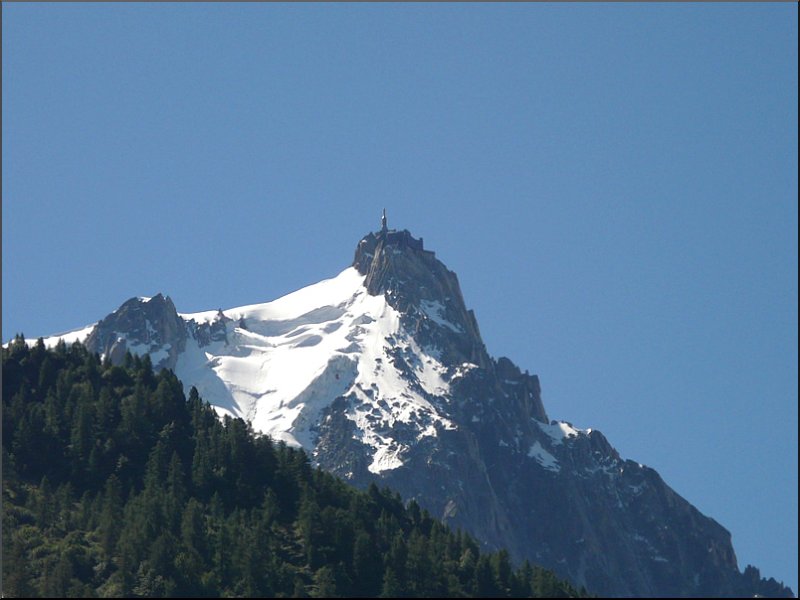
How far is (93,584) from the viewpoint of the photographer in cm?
17762

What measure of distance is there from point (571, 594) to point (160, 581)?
4015cm

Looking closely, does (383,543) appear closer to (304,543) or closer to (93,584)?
(304,543)

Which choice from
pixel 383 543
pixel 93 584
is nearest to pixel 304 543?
pixel 383 543

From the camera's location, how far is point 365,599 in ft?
597

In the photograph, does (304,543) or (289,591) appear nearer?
(289,591)

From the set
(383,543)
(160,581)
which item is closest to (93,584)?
(160,581)

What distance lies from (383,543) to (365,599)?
12176 millimetres

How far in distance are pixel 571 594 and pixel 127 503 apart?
44387mm

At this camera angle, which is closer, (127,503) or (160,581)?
(160,581)

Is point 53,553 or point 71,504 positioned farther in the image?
point 71,504

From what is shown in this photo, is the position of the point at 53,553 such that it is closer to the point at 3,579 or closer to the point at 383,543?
the point at 3,579

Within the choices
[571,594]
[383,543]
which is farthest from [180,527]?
[571,594]

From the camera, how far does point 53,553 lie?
7165 inches

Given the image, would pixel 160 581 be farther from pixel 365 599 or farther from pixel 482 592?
pixel 482 592
